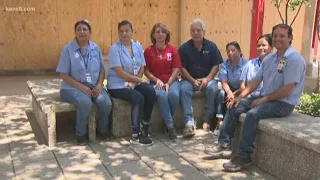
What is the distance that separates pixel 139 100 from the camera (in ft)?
15.8

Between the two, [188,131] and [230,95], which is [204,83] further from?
[188,131]

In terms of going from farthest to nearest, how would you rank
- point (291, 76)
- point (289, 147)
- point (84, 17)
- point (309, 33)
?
point (84, 17) < point (309, 33) < point (291, 76) < point (289, 147)

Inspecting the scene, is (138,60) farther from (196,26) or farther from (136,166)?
(136,166)

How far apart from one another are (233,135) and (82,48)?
6.92 ft

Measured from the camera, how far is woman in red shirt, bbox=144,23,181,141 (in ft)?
16.5

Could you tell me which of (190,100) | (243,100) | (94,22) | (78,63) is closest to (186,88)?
(190,100)

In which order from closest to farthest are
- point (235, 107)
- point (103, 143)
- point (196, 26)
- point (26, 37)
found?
point (235, 107)
point (103, 143)
point (196, 26)
point (26, 37)

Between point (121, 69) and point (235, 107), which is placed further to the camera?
point (121, 69)

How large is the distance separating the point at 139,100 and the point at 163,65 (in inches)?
26.3

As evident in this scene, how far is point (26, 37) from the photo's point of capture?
29.9 feet

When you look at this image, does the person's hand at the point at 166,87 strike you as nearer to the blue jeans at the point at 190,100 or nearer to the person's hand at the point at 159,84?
the person's hand at the point at 159,84

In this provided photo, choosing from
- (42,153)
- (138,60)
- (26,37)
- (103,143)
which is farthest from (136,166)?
(26,37)

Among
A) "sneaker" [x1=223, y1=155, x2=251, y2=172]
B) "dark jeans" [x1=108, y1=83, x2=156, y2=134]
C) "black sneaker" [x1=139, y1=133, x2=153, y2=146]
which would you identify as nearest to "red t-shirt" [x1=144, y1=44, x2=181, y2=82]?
"dark jeans" [x1=108, y1=83, x2=156, y2=134]

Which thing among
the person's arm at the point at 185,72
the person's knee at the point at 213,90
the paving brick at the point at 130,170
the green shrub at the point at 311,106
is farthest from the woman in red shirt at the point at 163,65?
the green shrub at the point at 311,106
